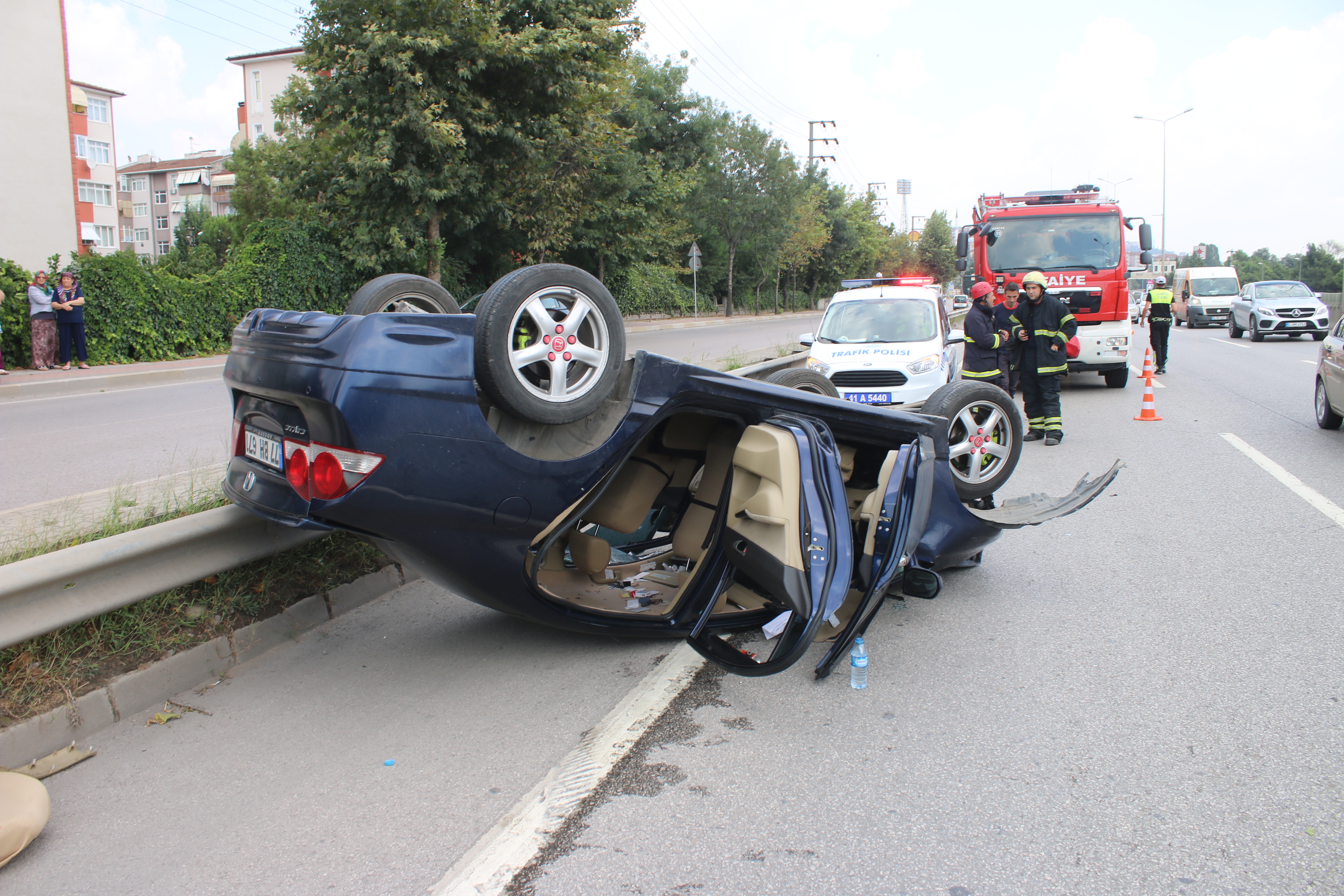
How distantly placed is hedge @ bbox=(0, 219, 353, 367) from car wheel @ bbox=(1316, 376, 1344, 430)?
18547mm

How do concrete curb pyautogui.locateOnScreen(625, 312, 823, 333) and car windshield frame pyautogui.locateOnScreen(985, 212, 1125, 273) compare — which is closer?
car windshield frame pyautogui.locateOnScreen(985, 212, 1125, 273)

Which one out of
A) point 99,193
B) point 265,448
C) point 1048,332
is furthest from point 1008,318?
point 99,193

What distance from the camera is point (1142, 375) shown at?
15.9m

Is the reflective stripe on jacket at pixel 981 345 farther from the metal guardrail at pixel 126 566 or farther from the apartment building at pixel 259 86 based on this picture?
the apartment building at pixel 259 86

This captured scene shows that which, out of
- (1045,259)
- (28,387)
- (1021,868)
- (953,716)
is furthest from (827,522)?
(28,387)

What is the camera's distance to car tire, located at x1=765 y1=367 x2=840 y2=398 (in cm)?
558

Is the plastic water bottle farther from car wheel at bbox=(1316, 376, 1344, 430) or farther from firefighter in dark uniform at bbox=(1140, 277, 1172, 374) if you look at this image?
firefighter in dark uniform at bbox=(1140, 277, 1172, 374)

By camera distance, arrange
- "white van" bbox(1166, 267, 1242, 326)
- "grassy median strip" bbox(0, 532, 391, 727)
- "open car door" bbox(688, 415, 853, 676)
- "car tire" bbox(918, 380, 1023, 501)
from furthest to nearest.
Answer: "white van" bbox(1166, 267, 1242, 326), "car tire" bbox(918, 380, 1023, 501), "open car door" bbox(688, 415, 853, 676), "grassy median strip" bbox(0, 532, 391, 727)

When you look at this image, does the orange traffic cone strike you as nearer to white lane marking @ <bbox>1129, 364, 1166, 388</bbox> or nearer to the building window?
white lane marking @ <bbox>1129, 364, 1166, 388</bbox>

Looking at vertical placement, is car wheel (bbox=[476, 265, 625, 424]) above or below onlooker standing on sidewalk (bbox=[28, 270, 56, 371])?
below

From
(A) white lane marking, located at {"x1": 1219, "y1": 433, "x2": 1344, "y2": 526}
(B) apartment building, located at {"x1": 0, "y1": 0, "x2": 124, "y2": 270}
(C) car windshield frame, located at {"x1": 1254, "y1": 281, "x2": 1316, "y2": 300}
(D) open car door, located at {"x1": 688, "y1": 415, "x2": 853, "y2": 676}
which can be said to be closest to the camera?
(D) open car door, located at {"x1": 688, "y1": 415, "x2": 853, "y2": 676}

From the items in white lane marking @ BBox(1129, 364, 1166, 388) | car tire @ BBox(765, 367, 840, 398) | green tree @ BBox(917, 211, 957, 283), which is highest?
green tree @ BBox(917, 211, 957, 283)

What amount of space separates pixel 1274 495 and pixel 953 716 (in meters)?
5.01

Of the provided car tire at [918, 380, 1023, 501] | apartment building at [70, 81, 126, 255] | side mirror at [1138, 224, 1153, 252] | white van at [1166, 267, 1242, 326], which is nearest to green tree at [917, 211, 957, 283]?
white van at [1166, 267, 1242, 326]
